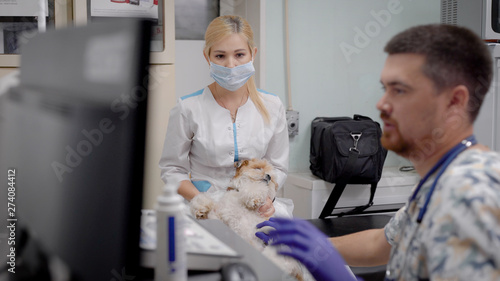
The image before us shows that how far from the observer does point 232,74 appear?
1.95 meters

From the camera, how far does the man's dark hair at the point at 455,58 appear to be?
872mm

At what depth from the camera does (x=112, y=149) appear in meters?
0.58

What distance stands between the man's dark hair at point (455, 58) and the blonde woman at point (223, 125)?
3.60ft

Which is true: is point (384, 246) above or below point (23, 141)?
below

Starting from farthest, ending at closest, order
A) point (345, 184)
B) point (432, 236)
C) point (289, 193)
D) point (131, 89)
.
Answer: point (289, 193) < point (345, 184) < point (432, 236) < point (131, 89)

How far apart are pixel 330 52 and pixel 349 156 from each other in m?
0.82

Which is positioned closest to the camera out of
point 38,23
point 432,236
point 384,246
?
point 432,236

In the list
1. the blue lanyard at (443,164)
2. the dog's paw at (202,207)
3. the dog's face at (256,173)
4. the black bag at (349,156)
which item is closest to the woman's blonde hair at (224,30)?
the dog's face at (256,173)

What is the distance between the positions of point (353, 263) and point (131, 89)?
2.95ft

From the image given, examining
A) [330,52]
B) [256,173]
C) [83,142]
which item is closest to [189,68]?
[330,52]

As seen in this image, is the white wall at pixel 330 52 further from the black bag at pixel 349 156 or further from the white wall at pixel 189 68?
the white wall at pixel 189 68

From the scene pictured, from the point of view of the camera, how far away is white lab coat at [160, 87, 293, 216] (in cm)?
198

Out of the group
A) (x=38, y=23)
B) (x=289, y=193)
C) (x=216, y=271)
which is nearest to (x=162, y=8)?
(x=38, y=23)

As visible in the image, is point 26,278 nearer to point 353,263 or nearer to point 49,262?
point 49,262
